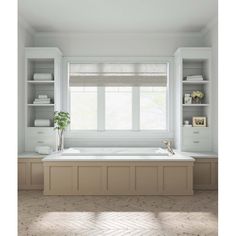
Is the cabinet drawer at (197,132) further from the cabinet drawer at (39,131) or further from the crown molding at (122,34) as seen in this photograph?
the cabinet drawer at (39,131)

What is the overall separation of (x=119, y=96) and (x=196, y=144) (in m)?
1.76

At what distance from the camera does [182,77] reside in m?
5.45

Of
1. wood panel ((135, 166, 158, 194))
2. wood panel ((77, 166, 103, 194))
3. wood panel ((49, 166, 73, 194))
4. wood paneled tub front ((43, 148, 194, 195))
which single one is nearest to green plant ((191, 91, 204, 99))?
wood paneled tub front ((43, 148, 194, 195))

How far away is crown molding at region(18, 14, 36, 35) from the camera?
5.00 m

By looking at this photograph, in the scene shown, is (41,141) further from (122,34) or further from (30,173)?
(122,34)

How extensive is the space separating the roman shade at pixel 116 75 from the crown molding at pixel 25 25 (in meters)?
0.96

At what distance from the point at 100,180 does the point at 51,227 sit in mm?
1369

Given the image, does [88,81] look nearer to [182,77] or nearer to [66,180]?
[182,77]

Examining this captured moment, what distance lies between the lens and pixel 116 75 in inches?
233

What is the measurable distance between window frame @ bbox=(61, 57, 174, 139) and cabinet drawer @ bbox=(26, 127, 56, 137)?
0.48m

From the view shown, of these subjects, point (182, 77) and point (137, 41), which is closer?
point (182, 77)

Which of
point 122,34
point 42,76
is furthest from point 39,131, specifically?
point 122,34
